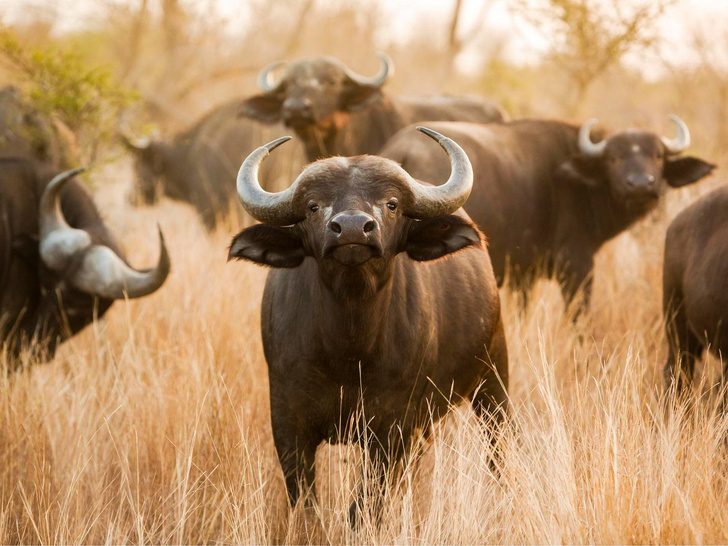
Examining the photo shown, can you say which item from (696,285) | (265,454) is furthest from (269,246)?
(696,285)

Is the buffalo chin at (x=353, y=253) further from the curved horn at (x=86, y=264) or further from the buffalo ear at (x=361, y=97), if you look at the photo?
the buffalo ear at (x=361, y=97)

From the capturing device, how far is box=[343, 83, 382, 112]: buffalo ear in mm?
8398

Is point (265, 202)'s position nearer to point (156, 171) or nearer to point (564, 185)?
point (564, 185)

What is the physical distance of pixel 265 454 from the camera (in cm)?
453

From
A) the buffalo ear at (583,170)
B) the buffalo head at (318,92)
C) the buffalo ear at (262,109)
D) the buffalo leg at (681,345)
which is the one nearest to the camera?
the buffalo leg at (681,345)

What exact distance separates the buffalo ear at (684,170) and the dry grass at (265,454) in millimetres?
1014

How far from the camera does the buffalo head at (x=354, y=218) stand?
327 centimetres

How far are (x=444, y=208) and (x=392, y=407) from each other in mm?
863

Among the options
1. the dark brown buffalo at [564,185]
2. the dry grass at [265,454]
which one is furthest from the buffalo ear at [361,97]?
the dry grass at [265,454]

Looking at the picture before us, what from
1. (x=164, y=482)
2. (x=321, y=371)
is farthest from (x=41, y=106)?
(x=321, y=371)

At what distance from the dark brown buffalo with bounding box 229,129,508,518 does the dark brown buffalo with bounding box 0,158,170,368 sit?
225 centimetres

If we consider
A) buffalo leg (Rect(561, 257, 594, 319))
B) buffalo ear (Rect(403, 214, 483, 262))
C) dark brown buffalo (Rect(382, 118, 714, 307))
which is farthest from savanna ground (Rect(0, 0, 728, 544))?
buffalo ear (Rect(403, 214, 483, 262))

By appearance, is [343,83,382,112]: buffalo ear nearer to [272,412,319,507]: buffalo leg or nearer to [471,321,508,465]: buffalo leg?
[471,321,508,465]: buffalo leg

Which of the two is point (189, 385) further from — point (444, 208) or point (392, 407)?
point (444, 208)
